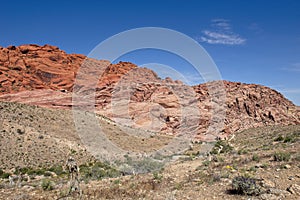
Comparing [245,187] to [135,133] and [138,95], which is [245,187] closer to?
[135,133]

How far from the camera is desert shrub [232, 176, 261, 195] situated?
7536mm

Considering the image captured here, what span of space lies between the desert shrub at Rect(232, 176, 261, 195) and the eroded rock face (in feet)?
137

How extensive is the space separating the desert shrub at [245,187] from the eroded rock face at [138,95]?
41697 millimetres

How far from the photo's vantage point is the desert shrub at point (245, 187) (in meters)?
7.54

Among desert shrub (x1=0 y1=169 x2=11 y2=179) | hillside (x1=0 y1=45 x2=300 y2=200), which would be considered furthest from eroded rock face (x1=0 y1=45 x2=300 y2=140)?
desert shrub (x1=0 y1=169 x2=11 y2=179)

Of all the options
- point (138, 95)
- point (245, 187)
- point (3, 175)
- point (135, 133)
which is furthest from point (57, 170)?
point (138, 95)

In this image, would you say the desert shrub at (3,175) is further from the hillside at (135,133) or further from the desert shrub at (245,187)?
the desert shrub at (245,187)

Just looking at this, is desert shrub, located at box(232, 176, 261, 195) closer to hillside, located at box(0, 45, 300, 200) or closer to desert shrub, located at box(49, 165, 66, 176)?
hillside, located at box(0, 45, 300, 200)

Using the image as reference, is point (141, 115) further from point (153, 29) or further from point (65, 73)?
point (153, 29)

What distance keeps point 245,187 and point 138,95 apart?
54.8m

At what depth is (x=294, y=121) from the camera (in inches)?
2625

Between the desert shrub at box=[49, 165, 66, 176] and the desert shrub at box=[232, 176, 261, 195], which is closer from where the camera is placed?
the desert shrub at box=[232, 176, 261, 195]

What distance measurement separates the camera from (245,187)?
7.67 m

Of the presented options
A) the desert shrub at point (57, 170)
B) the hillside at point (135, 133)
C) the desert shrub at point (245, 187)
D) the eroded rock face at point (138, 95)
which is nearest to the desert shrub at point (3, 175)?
the hillside at point (135, 133)
